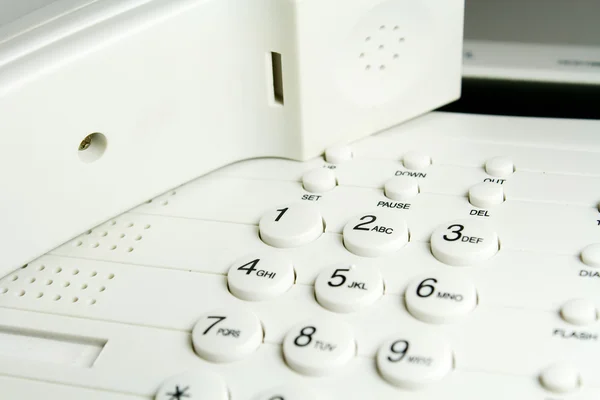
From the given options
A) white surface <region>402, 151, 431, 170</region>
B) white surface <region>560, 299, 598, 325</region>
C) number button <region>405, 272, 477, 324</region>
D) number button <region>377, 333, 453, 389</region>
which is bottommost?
number button <region>377, 333, 453, 389</region>

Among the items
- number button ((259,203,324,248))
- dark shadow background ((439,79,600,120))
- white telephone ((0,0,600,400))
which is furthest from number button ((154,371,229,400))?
dark shadow background ((439,79,600,120))

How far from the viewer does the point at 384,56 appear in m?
0.60

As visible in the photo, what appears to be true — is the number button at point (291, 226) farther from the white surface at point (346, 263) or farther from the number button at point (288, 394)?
the number button at point (288, 394)

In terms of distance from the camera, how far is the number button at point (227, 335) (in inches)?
17.0

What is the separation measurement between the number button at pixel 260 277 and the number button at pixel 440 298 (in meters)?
0.08

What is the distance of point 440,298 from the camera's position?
0.45m

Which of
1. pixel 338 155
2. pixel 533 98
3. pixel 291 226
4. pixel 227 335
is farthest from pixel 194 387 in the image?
pixel 533 98

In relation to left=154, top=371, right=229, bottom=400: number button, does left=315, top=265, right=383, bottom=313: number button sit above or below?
above

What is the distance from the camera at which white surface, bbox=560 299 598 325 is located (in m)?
0.43

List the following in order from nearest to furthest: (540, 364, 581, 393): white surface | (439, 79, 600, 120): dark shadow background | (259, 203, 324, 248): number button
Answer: (540, 364, 581, 393): white surface → (259, 203, 324, 248): number button → (439, 79, 600, 120): dark shadow background

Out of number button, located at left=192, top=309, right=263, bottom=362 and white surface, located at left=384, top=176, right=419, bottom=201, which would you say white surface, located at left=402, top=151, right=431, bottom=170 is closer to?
white surface, located at left=384, top=176, right=419, bottom=201

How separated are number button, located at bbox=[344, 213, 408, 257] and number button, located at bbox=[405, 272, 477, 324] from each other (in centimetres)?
4

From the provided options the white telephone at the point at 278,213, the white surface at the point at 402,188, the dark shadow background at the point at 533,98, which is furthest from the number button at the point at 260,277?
the dark shadow background at the point at 533,98

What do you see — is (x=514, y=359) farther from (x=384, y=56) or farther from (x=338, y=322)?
(x=384, y=56)
